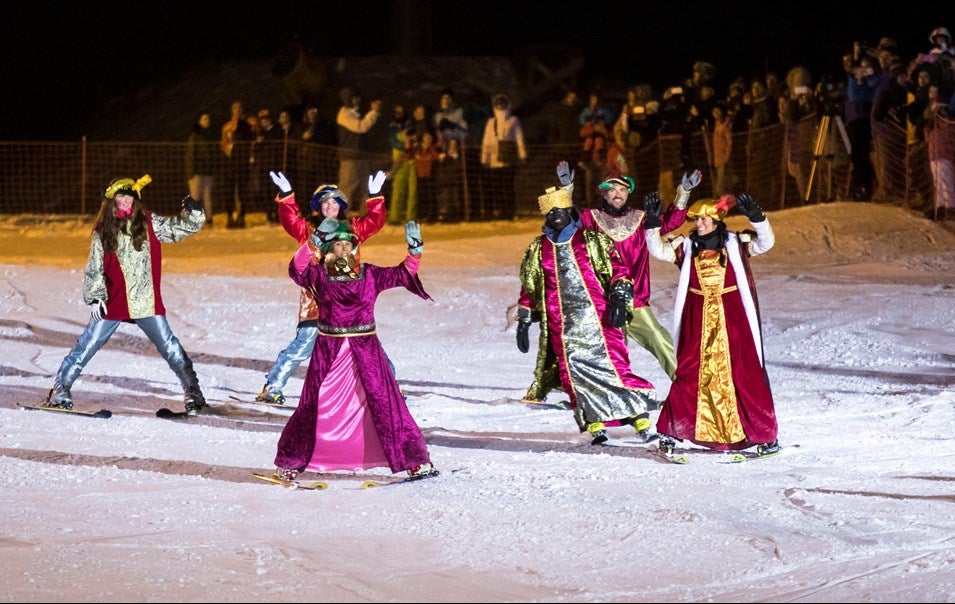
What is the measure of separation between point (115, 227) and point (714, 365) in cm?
398

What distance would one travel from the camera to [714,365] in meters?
8.56

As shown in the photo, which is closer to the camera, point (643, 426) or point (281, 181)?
point (643, 426)

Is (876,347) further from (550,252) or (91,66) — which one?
(91,66)

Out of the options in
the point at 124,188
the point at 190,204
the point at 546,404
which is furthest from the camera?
the point at 546,404

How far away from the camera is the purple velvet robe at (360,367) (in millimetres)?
7867

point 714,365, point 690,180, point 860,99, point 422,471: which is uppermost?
point 860,99

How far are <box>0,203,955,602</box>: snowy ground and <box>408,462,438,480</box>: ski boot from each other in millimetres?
66

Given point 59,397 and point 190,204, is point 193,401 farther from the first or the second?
point 190,204

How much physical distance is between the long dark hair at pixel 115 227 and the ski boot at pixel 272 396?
1.32 meters

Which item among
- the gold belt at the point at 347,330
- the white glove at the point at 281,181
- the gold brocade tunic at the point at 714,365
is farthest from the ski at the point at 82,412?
the gold brocade tunic at the point at 714,365

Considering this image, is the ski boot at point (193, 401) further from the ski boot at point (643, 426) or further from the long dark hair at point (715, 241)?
the long dark hair at point (715, 241)

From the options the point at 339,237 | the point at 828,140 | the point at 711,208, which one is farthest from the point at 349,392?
the point at 828,140

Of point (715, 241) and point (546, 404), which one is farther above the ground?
point (715, 241)

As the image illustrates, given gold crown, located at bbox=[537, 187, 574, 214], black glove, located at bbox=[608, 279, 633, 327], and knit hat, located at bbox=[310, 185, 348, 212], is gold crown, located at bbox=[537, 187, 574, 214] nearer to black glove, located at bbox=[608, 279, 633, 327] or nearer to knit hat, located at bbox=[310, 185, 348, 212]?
black glove, located at bbox=[608, 279, 633, 327]
